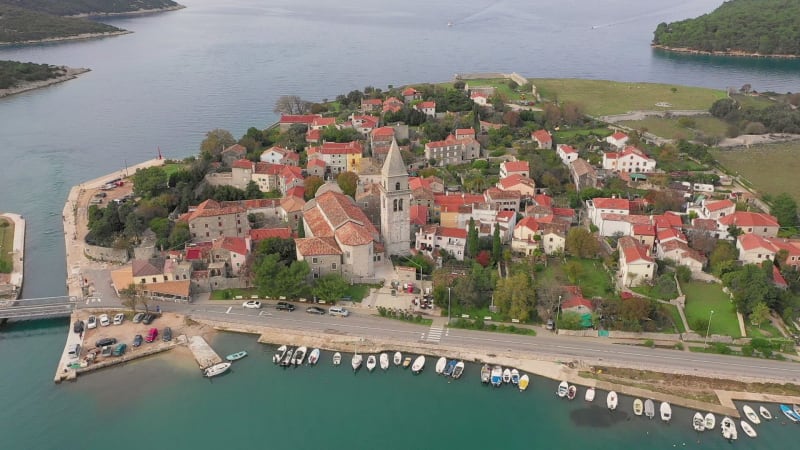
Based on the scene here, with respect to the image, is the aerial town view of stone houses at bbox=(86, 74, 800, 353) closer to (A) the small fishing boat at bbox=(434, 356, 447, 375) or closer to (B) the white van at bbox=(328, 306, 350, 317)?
(B) the white van at bbox=(328, 306, 350, 317)

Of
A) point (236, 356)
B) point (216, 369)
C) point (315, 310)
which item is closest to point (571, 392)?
point (315, 310)

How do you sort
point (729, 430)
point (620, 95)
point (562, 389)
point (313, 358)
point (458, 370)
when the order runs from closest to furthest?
1. point (729, 430)
2. point (562, 389)
3. point (458, 370)
4. point (313, 358)
5. point (620, 95)

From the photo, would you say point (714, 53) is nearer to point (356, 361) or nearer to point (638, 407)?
point (638, 407)

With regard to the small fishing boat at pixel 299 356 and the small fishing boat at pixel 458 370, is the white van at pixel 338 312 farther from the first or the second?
the small fishing boat at pixel 458 370

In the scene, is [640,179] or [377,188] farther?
[640,179]

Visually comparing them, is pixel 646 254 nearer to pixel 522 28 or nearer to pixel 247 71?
pixel 247 71

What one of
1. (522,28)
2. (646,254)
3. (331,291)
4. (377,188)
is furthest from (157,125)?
(522,28)

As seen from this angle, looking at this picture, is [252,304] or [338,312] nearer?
[338,312]

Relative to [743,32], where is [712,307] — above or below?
below
